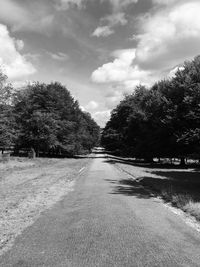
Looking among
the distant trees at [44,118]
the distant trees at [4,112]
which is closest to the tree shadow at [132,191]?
the distant trees at [4,112]

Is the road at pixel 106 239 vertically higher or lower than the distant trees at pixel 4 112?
lower

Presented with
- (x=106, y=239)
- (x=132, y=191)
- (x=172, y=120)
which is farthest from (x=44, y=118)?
(x=106, y=239)

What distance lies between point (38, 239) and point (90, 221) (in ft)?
7.20

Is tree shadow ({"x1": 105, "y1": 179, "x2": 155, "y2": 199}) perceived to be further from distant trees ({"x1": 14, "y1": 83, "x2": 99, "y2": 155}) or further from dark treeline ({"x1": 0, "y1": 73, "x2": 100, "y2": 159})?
distant trees ({"x1": 14, "y1": 83, "x2": 99, "y2": 155})

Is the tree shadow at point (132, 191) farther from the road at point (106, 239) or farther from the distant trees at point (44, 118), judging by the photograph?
the distant trees at point (44, 118)

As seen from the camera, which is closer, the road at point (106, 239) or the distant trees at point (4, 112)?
the road at point (106, 239)

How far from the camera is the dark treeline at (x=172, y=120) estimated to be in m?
26.5

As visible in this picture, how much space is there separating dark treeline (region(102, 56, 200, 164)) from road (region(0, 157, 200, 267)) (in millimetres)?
13624

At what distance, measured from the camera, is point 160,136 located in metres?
41.4

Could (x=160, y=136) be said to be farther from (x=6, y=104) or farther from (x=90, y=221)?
(x=90, y=221)

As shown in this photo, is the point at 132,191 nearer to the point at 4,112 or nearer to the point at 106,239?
the point at 106,239

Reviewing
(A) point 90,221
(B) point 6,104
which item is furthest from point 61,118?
(A) point 90,221

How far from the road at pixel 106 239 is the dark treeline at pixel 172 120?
1362 cm

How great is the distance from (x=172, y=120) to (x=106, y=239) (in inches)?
1067
